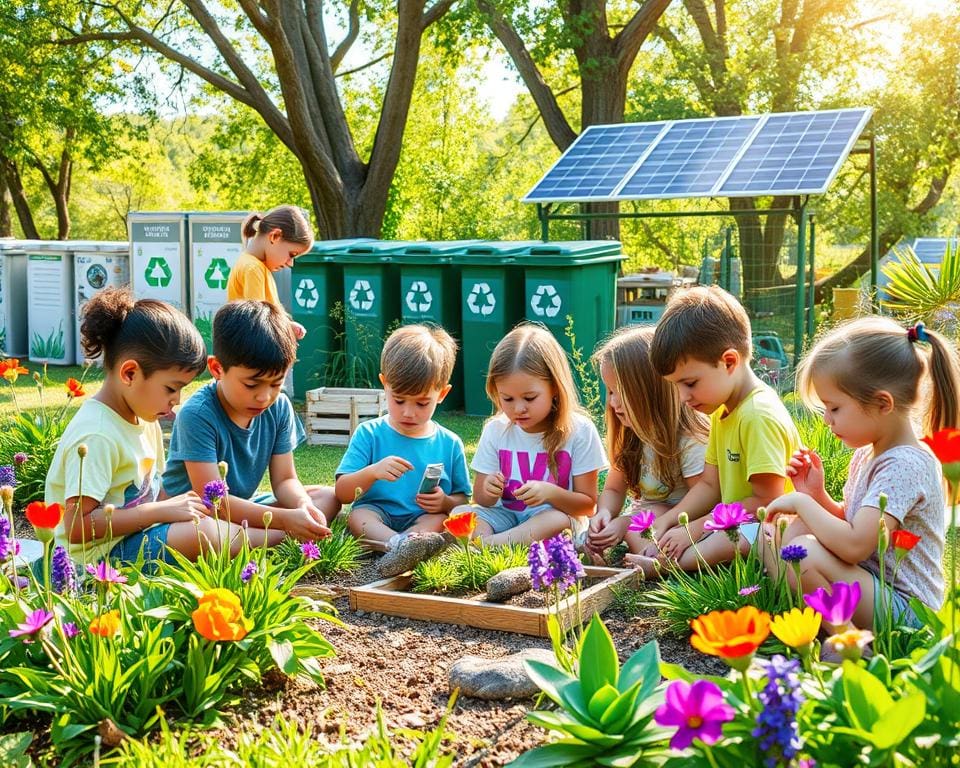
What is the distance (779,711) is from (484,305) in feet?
25.3

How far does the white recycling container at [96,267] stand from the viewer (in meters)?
12.8

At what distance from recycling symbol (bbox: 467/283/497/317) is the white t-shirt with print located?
Result: 14.6ft

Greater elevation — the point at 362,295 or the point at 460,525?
the point at 362,295

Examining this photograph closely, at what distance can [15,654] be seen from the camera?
9.18 feet

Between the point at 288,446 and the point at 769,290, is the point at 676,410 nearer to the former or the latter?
the point at 288,446

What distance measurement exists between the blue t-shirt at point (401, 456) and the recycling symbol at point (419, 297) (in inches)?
190

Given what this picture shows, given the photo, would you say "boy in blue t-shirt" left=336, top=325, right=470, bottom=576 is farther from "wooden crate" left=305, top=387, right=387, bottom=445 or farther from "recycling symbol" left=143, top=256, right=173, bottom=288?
"recycling symbol" left=143, top=256, right=173, bottom=288

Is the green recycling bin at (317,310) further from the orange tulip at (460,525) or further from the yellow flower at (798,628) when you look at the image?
the yellow flower at (798,628)

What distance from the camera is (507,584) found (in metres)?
3.63

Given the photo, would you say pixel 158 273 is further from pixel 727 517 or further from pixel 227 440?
pixel 727 517

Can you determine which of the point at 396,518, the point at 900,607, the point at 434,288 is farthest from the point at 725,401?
the point at 434,288

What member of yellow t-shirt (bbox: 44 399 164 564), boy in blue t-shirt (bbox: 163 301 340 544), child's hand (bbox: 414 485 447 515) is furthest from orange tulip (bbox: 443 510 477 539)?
child's hand (bbox: 414 485 447 515)

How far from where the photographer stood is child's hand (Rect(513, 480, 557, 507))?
4238mm

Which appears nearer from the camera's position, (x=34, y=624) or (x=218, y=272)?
(x=34, y=624)
